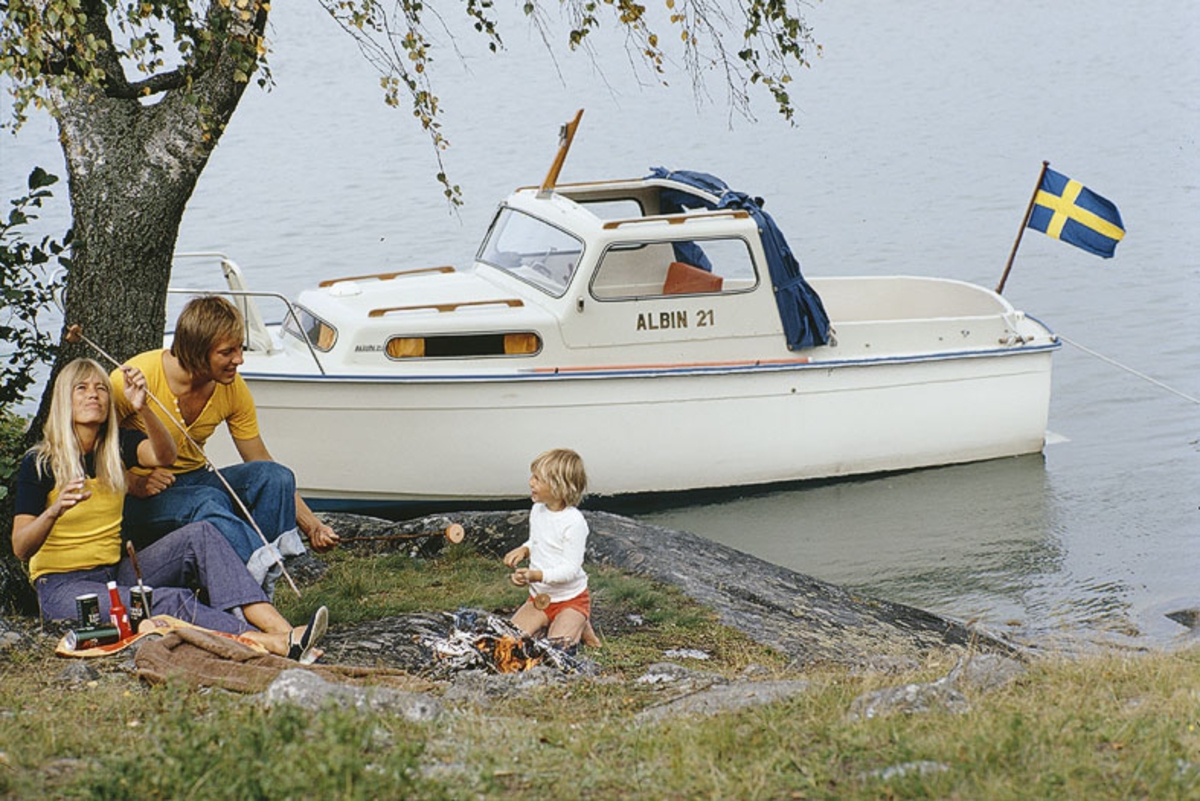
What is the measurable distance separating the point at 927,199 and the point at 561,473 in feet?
60.2

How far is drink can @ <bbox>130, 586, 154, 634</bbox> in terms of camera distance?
20.7 ft

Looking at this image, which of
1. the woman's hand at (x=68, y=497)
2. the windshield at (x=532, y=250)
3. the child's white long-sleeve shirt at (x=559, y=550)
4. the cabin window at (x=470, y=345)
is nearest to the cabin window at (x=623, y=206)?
the windshield at (x=532, y=250)

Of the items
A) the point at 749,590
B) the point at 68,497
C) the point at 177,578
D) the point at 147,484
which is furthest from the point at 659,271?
the point at 68,497

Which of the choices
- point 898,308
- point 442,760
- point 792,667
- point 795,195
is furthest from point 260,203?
point 442,760

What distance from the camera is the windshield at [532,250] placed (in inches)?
463

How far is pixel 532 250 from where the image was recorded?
12242 millimetres

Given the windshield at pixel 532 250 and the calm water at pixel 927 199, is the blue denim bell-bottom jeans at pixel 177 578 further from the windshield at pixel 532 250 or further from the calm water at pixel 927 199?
the windshield at pixel 532 250

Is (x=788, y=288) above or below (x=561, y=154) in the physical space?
below

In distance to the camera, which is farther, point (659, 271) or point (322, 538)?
point (659, 271)

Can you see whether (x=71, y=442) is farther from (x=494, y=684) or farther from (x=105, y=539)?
(x=494, y=684)

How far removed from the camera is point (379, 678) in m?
5.96

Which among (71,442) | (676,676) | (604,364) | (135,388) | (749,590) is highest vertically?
(135,388)

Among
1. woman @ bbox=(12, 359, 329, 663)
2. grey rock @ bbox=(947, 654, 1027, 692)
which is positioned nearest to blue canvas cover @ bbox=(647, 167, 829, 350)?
grey rock @ bbox=(947, 654, 1027, 692)

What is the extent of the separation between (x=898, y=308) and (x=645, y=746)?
989 centimetres
